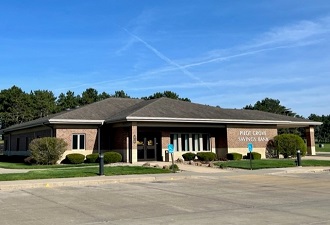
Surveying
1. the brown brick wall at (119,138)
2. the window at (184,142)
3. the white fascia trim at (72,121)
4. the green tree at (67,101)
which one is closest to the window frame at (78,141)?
the white fascia trim at (72,121)

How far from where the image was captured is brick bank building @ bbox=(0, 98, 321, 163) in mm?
29784

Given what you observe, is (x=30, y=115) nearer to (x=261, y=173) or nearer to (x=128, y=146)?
(x=128, y=146)

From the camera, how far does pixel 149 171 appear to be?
21422 mm

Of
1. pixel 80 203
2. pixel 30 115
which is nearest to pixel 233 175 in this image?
pixel 80 203

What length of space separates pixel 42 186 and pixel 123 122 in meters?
14.1

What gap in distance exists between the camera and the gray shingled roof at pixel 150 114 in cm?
2967

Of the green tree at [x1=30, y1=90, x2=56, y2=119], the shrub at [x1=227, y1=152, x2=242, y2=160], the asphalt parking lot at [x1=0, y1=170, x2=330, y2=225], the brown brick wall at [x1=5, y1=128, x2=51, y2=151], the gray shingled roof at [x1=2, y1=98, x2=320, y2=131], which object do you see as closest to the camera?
the asphalt parking lot at [x1=0, y1=170, x2=330, y2=225]

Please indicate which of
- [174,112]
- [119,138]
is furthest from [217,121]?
[119,138]

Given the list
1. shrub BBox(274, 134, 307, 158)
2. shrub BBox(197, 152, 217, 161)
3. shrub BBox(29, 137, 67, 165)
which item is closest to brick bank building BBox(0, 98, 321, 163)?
shrub BBox(274, 134, 307, 158)

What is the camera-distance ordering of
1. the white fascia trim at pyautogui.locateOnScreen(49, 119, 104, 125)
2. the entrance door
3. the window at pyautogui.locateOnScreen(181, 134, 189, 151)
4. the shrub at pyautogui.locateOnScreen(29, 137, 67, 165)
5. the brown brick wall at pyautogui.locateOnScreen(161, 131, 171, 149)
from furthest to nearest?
1. the window at pyautogui.locateOnScreen(181, 134, 189, 151)
2. the entrance door
3. the brown brick wall at pyautogui.locateOnScreen(161, 131, 171, 149)
4. the white fascia trim at pyautogui.locateOnScreen(49, 119, 104, 125)
5. the shrub at pyautogui.locateOnScreen(29, 137, 67, 165)

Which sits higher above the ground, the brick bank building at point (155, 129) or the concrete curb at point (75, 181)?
the brick bank building at point (155, 129)

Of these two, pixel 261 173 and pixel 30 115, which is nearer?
pixel 261 173

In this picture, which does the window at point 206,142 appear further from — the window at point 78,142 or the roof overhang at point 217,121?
the window at point 78,142

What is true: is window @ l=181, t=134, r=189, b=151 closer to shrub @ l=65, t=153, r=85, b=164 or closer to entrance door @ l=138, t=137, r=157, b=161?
entrance door @ l=138, t=137, r=157, b=161
